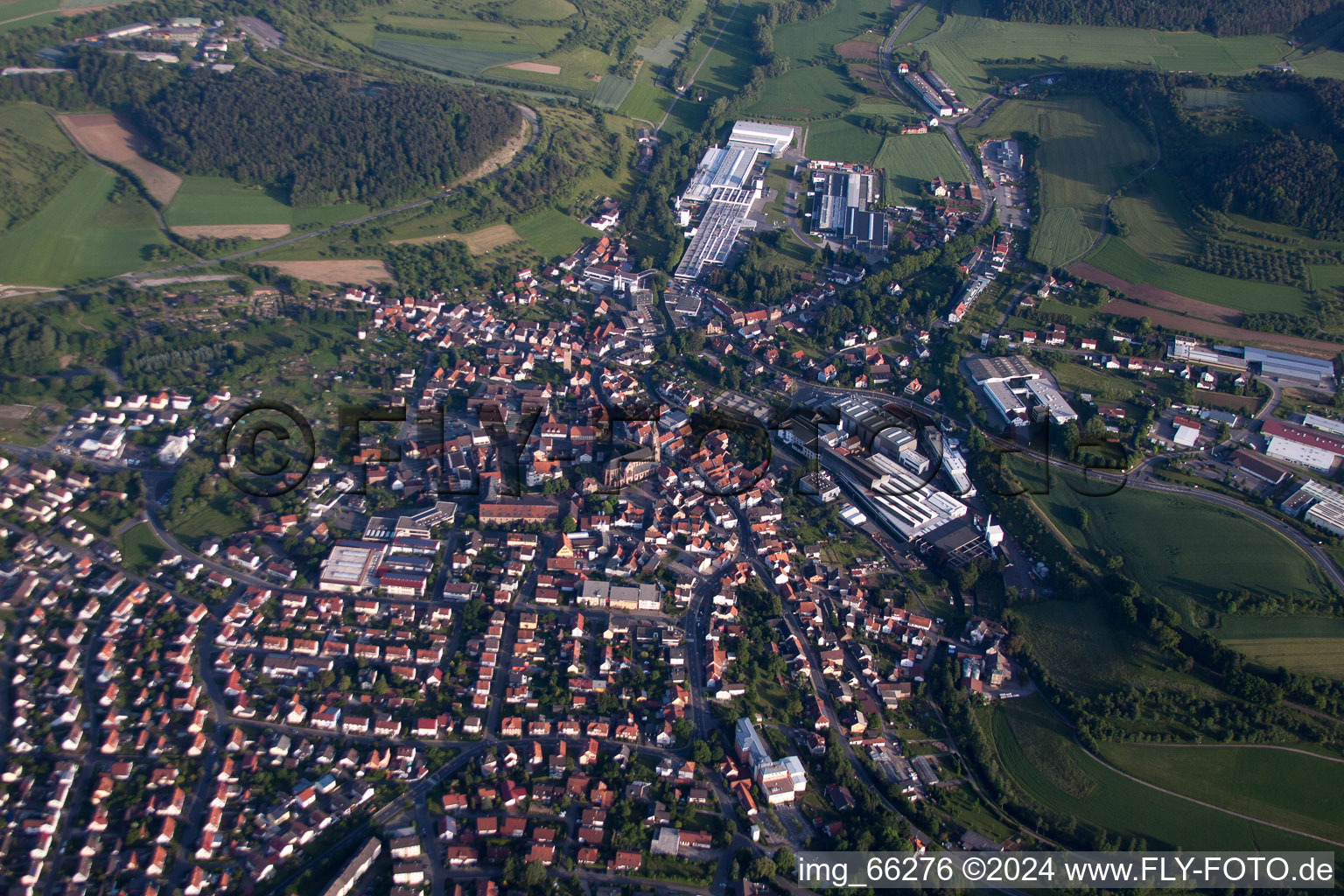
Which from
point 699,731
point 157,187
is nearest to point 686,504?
point 699,731

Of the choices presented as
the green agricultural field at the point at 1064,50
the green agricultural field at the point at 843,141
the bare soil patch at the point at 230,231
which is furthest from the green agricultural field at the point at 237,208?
the green agricultural field at the point at 1064,50

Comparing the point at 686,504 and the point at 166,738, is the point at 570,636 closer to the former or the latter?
the point at 686,504

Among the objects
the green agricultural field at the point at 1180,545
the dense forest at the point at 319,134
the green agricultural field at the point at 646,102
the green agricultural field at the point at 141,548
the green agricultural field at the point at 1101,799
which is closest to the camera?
the green agricultural field at the point at 1101,799

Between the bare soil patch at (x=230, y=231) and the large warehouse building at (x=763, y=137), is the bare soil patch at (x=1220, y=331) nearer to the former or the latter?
the large warehouse building at (x=763, y=137)

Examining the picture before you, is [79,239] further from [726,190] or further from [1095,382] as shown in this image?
[1095,382]

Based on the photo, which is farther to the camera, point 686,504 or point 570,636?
point 686,504

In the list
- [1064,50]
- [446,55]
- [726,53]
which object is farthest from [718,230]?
[1064,50]
